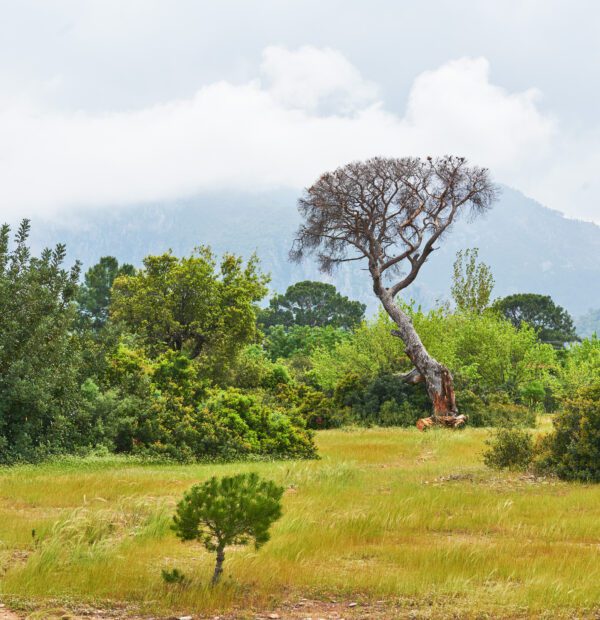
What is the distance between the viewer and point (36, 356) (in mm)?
16328

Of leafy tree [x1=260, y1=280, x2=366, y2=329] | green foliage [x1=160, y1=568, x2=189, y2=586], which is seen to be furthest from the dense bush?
leafy tree [x1=260, y1=280, x2=366, y2=329]

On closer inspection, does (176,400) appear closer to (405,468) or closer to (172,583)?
(405,468)

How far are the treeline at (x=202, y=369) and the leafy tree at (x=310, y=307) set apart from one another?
112ft

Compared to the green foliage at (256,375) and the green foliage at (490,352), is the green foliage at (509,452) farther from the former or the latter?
the green foliage at (490,352)

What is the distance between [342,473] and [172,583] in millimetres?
7527

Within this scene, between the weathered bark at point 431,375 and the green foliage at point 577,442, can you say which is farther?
the weathered bark at point 431,375

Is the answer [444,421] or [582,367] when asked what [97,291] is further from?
[444,421]

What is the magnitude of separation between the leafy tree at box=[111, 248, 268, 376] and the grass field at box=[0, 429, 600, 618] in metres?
18.4

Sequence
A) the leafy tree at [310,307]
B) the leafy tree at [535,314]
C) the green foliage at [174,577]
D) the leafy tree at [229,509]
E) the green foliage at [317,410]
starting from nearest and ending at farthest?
the leafy tree at [229,509]
the green foliage at [174,577]
the green foliage at [317,410]
the leafy tree at [535,314]
the leafy tree at [310,307]

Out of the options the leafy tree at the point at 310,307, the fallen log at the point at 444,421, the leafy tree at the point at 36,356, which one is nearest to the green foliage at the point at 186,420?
the leafy tree at the point at 36,356

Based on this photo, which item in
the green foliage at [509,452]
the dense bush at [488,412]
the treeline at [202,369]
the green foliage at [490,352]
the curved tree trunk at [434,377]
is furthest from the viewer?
the green foliage at [490,352]

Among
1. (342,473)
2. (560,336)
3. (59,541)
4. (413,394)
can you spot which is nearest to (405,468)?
(342,473)

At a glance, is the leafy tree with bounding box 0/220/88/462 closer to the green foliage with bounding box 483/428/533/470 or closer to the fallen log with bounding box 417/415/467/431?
the green foliage with bounding box 483/428/533/470

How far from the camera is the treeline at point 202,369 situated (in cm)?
1661
